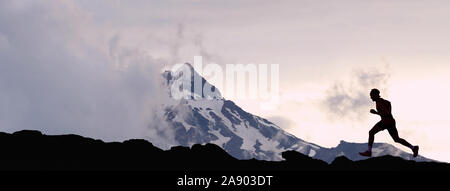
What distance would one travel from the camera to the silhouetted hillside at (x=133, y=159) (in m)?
29.8

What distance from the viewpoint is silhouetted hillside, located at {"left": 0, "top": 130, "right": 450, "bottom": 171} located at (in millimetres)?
29750

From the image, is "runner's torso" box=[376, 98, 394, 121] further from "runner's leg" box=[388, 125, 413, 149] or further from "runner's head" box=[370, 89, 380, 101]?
"runner's leg" box=[388, 125, 413, 149]

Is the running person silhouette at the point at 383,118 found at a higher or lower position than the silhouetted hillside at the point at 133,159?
higher

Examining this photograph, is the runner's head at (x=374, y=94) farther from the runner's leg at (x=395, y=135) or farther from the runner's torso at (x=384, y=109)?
the runner's leg at (x=395, y=135)

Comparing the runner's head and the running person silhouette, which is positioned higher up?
the runner's head

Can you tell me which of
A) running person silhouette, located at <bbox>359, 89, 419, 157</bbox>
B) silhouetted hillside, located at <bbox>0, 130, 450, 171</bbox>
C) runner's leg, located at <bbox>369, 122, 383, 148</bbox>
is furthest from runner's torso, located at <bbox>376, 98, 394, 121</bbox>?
silhouetted hillside, located at <bbox>0, 130, 450, 171</bbox>

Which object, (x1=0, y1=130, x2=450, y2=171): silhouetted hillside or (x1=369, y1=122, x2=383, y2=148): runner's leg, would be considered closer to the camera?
(x1=369, y1=122, x2=383, y2=148): runner's leg

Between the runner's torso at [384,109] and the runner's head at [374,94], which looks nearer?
the runner's head at [374,94]

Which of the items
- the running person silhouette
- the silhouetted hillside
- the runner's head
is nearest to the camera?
the runner's head

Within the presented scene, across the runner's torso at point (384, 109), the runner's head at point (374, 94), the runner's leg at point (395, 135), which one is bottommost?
the runner's leg at point (395, 135)

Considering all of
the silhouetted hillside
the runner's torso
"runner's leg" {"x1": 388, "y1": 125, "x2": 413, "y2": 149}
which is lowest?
the silhouetted hillside

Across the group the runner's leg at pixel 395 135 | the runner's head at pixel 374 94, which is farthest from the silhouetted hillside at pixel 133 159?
the runner's head at pixel 374 94
